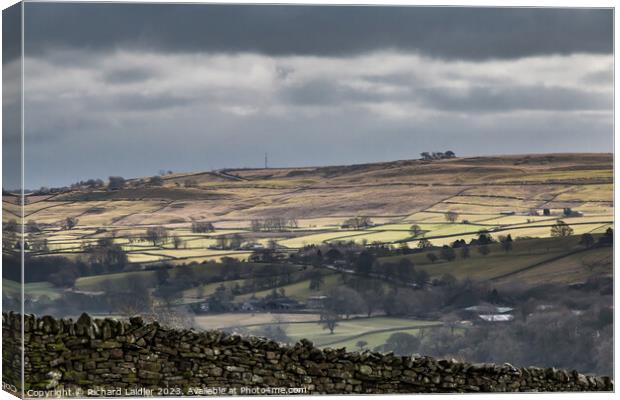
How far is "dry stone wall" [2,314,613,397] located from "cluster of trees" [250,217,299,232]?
1.41 meters

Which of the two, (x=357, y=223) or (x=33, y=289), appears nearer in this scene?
(x=33, y=289)

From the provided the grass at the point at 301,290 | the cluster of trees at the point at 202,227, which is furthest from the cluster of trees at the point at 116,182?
the grass at the point at 301,290

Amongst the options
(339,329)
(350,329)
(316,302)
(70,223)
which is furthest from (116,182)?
(350,329)

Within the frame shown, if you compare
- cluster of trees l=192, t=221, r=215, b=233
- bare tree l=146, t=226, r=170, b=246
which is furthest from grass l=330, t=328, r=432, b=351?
bare tree l=146, t=226, r=170, b=246

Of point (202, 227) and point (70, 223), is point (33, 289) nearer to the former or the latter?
point (70, 223)

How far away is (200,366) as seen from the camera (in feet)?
64.9

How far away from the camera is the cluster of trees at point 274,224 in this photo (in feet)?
67.2

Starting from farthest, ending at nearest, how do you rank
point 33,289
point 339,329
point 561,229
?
point 561,229, point 339,329, point 33,289

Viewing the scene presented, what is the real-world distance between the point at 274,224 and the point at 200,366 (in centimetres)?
203

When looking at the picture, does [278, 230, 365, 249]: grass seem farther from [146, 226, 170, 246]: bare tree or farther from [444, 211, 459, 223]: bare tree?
[146, 226, 170, 246]: bare tree

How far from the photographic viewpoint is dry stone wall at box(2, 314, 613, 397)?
64.1ft

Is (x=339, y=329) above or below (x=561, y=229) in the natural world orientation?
below

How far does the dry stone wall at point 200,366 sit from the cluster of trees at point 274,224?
4.62 ft

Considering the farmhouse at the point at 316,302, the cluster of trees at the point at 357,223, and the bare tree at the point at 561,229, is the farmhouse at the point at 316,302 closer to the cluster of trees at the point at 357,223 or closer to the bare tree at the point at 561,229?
the cluster of trees at the point at 357,223
